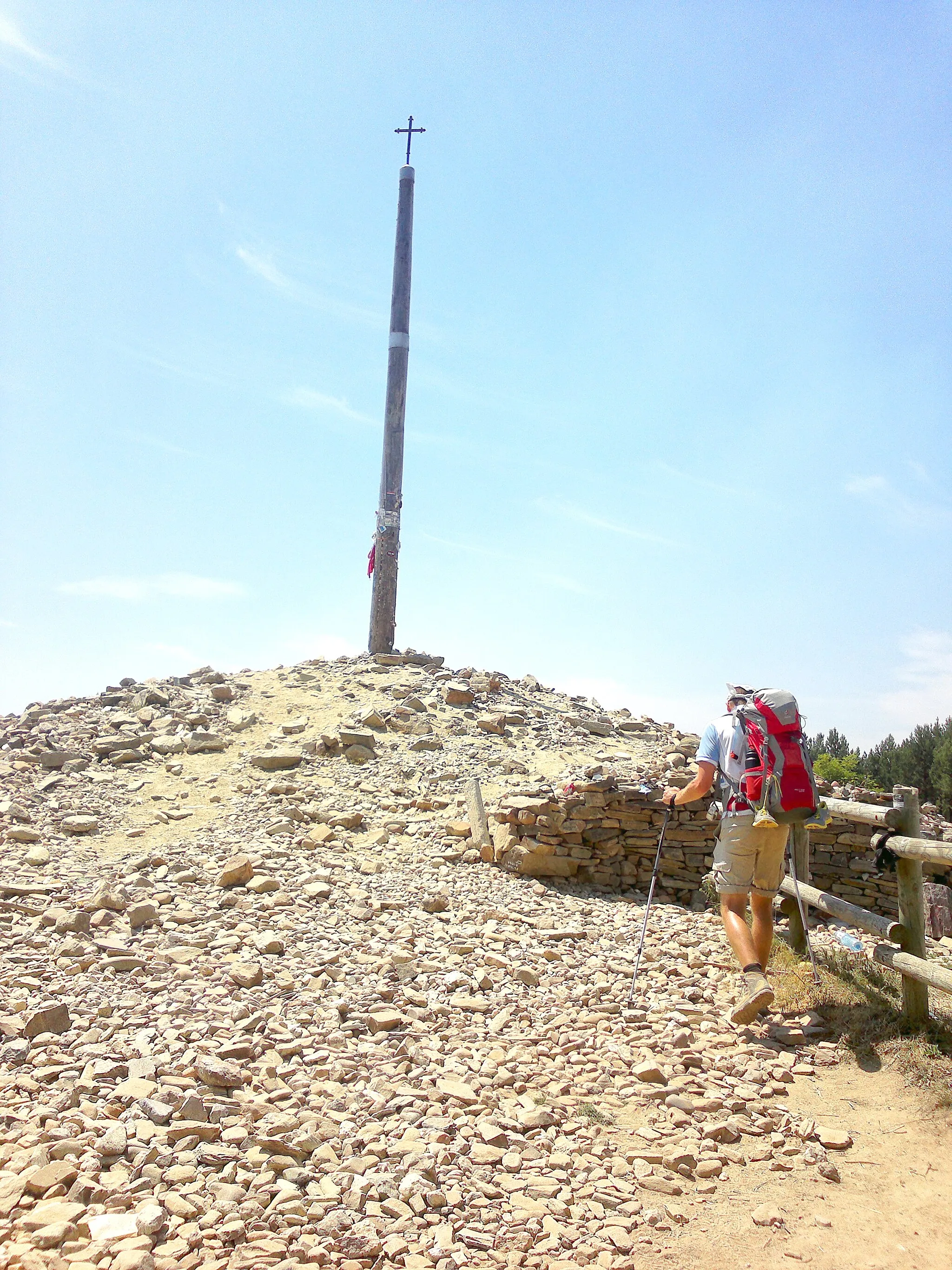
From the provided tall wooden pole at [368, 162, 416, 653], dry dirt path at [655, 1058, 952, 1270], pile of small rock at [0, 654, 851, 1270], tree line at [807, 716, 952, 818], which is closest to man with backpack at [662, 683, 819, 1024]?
pile of small rock at [0, 654, 851, 1270]

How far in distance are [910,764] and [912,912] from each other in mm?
29804

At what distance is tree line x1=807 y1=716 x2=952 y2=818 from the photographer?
30.0m

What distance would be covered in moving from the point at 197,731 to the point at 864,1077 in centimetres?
857

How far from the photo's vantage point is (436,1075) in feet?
15.0

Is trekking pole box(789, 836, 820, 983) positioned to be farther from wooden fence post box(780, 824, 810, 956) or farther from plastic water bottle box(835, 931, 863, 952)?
plastic water bottle box(835, 931, 863, 952)

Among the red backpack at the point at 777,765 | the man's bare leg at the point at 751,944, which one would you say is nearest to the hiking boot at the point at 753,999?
the man's bare leg at the point at 751,944

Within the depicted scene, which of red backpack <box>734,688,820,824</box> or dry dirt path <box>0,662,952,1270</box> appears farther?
red backpack <box>734,688,820,824</box>

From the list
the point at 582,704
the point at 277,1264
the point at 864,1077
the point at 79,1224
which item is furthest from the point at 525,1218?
the point at 582,704

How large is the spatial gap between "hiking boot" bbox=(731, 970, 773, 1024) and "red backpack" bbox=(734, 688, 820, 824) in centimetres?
89

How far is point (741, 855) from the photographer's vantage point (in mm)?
5547

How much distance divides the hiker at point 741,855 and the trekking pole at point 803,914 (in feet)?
1.31

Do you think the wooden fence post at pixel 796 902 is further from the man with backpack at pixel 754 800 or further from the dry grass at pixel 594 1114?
the dry grass at pixel 594 1114

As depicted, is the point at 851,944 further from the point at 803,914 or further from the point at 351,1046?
the point at 351,1046

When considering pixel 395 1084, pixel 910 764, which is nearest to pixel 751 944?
pixel 395 1084
